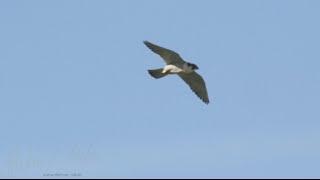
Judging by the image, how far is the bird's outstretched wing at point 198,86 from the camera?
27.5 meters

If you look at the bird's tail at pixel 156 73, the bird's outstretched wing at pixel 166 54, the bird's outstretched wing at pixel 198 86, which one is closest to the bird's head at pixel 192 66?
the bird's outstretched wing at pixel 166 54

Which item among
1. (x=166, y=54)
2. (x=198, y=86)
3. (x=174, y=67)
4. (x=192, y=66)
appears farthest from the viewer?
(x=198, y=86)

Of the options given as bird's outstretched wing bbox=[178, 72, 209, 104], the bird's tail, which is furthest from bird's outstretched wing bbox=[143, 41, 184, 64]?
bird's outstretched wing bbox=[178, 72, 209, 104]

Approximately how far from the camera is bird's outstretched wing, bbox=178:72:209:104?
2745 cm

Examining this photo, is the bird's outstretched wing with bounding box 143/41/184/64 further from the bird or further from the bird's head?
the bird's head

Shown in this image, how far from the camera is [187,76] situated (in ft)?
90.0

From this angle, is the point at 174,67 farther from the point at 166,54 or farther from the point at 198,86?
the point at 198,86

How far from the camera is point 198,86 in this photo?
27.6 meters

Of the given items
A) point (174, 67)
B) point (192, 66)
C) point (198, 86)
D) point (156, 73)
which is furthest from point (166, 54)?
point (198, 86)

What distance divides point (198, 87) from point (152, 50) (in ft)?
8.13

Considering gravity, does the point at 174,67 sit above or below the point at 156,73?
above

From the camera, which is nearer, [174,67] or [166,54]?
[166,54]

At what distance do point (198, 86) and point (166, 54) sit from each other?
213 cm

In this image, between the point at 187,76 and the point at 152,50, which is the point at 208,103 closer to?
the point at 187,76
